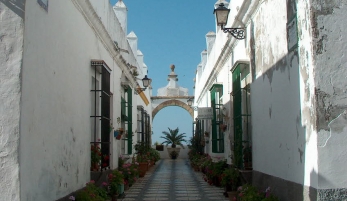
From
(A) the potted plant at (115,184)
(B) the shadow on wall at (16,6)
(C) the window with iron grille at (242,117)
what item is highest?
(B) the shadow on wall at (16,6)

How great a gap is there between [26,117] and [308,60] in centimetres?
283

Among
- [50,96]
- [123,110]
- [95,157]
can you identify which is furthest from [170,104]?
[50,96]

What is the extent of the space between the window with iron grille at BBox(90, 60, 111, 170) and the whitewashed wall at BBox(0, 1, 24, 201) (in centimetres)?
388

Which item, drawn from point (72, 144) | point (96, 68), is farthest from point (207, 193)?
point (72, 144)

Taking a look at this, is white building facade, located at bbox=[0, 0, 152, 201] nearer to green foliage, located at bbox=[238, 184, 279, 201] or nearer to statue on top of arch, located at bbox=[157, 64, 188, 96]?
green foliage, located at bbox=[238, 184, 279, 201]

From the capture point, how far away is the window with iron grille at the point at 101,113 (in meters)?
8.58

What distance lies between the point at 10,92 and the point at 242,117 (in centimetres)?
567

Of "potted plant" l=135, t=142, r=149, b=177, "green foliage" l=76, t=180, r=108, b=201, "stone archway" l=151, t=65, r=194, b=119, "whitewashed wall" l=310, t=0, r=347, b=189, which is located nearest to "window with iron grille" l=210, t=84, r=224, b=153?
"potted plant" l=135, t=142, r=149, b=177

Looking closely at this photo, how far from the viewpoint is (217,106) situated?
1362cm

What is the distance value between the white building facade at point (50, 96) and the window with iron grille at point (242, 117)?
8.04 ft

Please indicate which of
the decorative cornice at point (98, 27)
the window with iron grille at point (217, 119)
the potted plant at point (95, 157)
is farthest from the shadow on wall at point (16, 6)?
the window with iron grille at point (217, 119)

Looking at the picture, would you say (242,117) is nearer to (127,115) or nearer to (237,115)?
(237,115)

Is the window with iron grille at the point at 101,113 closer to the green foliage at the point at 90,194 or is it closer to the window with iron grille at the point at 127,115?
the green foliage at the point at 90,194

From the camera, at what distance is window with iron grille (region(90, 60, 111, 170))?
8.58 metres
